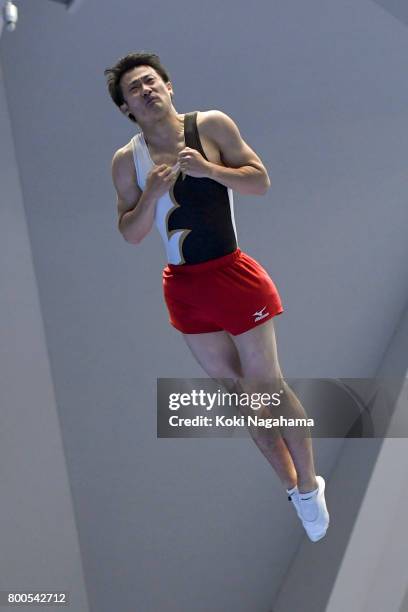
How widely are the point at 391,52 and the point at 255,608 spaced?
3.57 metres

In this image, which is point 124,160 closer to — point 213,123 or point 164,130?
point 164,130

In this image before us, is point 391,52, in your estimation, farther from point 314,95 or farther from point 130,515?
point 130,515

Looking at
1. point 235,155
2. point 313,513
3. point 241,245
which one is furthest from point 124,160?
point 241,245

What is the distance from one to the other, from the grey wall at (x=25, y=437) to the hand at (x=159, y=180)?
6.19ft

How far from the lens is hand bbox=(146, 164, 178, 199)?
3135 millimetres

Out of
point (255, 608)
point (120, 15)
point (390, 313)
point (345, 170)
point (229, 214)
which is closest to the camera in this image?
point (229, 214)

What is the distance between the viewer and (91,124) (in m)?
4.88

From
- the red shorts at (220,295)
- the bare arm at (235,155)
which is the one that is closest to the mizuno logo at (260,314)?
the red shorts at (220,295)

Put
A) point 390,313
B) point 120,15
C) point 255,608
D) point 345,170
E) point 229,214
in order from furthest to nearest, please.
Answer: point 255,608
point 390,313
point 345,170
point 120,15
point 229,214

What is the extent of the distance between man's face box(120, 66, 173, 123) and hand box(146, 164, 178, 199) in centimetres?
21

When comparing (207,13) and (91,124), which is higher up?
(207,13)

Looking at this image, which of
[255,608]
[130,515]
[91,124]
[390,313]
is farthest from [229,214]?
[255,608]

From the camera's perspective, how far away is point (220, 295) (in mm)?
3336

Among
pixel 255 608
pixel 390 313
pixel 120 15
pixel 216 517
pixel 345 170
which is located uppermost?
pixel 120 15
